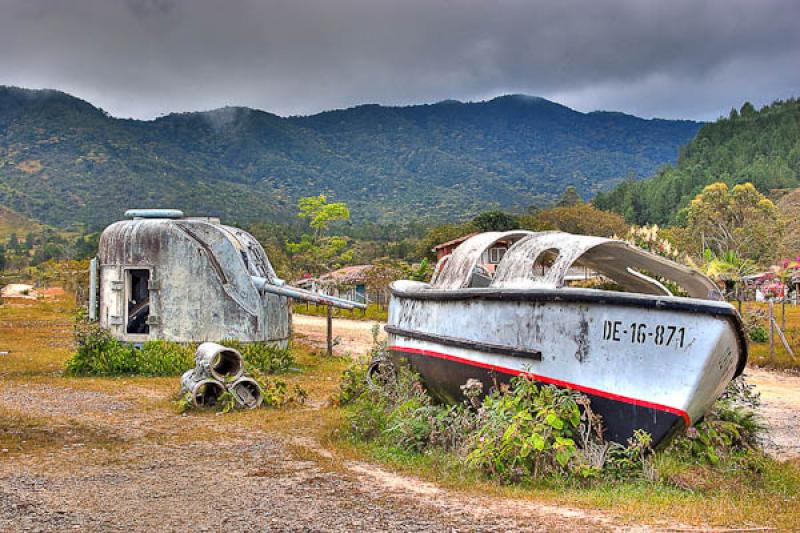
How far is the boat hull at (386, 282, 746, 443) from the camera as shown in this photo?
23.6ft

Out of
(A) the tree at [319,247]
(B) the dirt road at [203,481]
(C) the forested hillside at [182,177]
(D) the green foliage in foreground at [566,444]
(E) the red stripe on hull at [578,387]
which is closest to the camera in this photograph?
(B) the dirt road at [203,481]

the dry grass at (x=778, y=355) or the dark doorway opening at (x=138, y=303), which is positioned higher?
the dark doorway opening at (x=138, y=303)

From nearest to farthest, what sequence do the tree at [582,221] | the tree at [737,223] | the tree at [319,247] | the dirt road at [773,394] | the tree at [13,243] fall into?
1. the dirt road at [773,394]
2. the tree at [319,247]
3. the tree at [737,223]
4. the tree at [582,221]
5. the tree at [13,243]

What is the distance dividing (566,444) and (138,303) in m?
16.2

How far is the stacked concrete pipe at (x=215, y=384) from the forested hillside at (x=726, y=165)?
3679 inches

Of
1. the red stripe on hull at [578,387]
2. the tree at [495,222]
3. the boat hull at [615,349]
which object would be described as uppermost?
the tree at [495,222]

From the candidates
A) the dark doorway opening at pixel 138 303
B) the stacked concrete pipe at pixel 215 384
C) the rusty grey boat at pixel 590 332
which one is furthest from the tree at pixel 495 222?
A: the rusty grey boat at pixel 590 332

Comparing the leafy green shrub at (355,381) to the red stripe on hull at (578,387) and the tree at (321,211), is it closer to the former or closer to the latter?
the red stripe on hull at (578,387)

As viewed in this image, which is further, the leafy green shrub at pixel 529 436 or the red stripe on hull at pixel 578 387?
the leafy green shrub at pixel 529 436

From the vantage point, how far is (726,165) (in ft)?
455

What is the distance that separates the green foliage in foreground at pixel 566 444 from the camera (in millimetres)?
7656

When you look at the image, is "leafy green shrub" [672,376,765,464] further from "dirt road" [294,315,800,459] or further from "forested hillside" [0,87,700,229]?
"forested hillside" [0,87,700,229]

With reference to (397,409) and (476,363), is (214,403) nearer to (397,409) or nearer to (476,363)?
(397,409)

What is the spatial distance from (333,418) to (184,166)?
6144 inches
